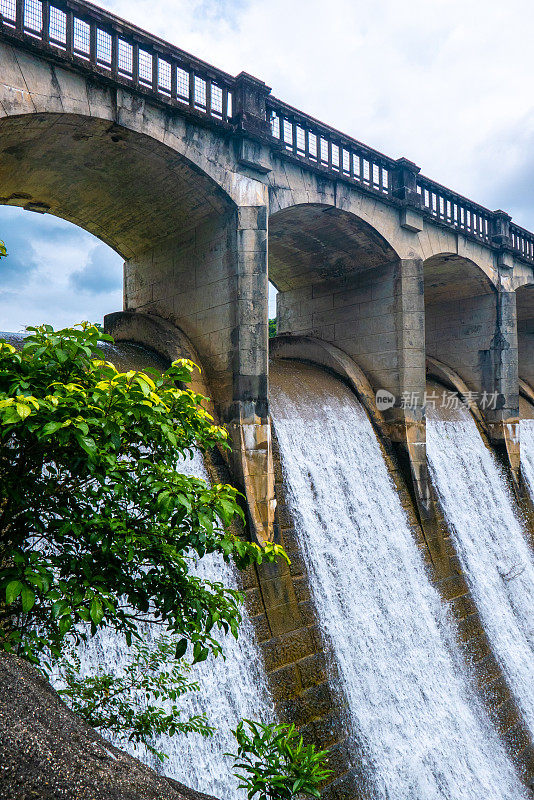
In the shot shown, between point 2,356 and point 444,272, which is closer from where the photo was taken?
point 2,356

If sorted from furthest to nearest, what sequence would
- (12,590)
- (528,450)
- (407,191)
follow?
1. (528,450)
2. (407,191)
3. (12,590)

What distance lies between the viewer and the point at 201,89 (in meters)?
8.95

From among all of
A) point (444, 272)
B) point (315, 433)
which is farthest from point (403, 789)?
point (444, 272)

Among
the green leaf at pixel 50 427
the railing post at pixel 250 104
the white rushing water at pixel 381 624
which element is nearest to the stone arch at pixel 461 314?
the white rushing water at pixel 381 624

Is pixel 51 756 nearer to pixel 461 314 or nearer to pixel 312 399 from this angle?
pixel 312 399

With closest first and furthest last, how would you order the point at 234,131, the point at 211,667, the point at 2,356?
1. the point at 2,356
2. the point at 211,667
3. the point at 234,131

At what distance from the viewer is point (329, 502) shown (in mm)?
9664

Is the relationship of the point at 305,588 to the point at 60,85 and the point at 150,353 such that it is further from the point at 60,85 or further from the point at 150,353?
the point at 60,85

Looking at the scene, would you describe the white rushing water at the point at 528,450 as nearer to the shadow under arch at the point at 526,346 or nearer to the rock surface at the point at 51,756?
the shadow under arch at the point at 526,346

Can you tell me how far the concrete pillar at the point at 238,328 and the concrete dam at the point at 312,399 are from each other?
4 cm

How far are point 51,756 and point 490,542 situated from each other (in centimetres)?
1224

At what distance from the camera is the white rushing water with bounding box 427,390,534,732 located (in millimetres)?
11023

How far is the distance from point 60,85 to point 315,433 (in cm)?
704

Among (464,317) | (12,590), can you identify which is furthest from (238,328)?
(464,317)
